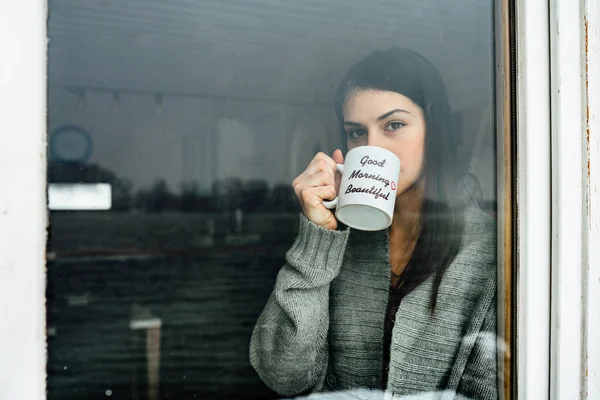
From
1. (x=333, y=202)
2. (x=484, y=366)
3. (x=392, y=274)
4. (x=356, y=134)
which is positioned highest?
(x=356, y=134)

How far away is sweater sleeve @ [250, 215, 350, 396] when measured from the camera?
3.02 ft

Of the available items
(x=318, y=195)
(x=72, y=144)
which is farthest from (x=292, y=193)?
(x=72, y=144)

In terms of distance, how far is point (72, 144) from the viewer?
72 cm

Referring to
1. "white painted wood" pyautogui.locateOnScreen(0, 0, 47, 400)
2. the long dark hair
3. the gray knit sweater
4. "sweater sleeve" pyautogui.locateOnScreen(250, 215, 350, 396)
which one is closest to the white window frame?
the gray knit sweater

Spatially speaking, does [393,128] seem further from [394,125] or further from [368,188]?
[368,188]

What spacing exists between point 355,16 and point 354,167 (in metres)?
0.38

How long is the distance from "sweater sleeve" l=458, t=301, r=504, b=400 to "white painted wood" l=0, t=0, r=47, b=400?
2.16ft

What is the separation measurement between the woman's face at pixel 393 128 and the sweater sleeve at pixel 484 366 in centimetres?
28

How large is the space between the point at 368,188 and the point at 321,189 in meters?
0.12

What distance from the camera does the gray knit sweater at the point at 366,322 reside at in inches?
34.4

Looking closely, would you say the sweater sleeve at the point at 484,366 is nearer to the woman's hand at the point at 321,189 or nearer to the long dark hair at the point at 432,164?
the long dark hair at the point at 432,164
